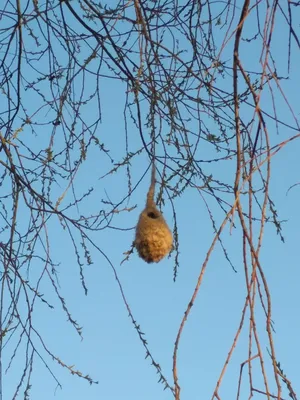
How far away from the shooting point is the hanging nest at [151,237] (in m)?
1.64

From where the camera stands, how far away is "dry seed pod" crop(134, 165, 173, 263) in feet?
5.39

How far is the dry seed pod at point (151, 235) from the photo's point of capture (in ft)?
5.39

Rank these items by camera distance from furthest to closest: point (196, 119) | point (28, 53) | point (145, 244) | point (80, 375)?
point (28, 53)
point (196, 119)
point (80, 375)
point (145, 244)

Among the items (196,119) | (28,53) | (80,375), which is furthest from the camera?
(28,53)

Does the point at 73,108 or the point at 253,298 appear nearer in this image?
the point at 253,298

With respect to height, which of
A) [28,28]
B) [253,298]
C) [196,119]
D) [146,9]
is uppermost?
[28,28]

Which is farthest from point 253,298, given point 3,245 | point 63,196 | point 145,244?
point 3,245

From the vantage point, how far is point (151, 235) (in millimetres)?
1642

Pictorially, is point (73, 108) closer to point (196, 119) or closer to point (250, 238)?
point (196, 119)

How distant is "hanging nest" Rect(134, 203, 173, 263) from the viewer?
64.7 inches

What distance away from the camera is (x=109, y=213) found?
2102mm

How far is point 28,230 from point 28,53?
1.85 feet

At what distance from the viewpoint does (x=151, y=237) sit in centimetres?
164

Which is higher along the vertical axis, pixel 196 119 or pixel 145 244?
pixel 196 119
